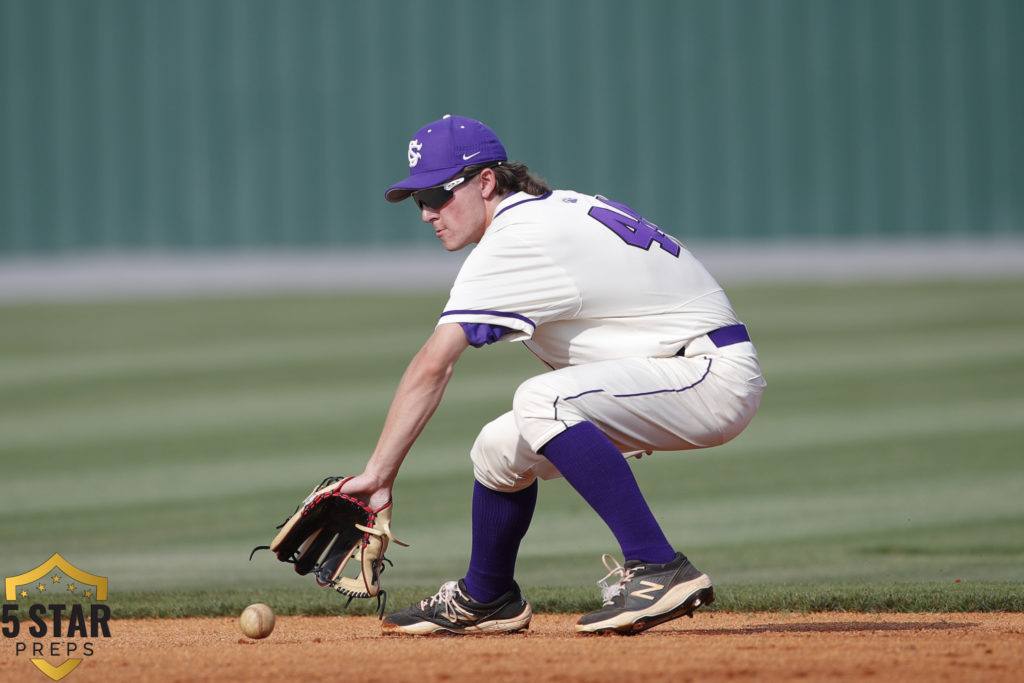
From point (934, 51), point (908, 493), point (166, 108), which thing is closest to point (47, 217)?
point (166, 108)

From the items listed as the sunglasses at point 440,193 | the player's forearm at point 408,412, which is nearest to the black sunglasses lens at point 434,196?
the sunglasses at point 440,193

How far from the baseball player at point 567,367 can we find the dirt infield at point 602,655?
19 cm

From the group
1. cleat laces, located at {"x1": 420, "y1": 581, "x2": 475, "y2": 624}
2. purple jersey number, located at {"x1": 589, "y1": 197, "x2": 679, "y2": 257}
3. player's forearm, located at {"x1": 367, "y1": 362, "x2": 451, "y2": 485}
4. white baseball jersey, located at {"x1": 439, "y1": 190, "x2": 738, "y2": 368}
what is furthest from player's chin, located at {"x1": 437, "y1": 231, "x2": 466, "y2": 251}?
cleat laces, located at {"x1": 420, "y1": 581, "x2": 475, "y2": 624}

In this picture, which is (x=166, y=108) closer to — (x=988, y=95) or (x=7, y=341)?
(x=7, y=341)

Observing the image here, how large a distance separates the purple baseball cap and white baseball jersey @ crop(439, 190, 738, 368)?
7.0 inches

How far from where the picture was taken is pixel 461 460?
8.14 m

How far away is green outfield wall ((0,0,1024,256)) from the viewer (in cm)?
1697

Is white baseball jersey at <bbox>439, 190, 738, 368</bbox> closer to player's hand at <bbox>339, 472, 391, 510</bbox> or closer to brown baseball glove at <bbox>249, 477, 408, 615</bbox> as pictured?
player's hand at <bbox>339, 472, 391, 510</bbox>

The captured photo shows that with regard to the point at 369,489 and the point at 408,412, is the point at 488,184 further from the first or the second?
the point at 369,489

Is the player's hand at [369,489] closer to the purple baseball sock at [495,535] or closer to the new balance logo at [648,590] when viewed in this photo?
the purple baseball sock at [495,535]

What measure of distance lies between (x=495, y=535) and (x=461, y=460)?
13.4ft

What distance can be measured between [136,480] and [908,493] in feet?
14.3

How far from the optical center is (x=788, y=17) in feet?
55.9

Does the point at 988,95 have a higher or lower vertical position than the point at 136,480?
higher
